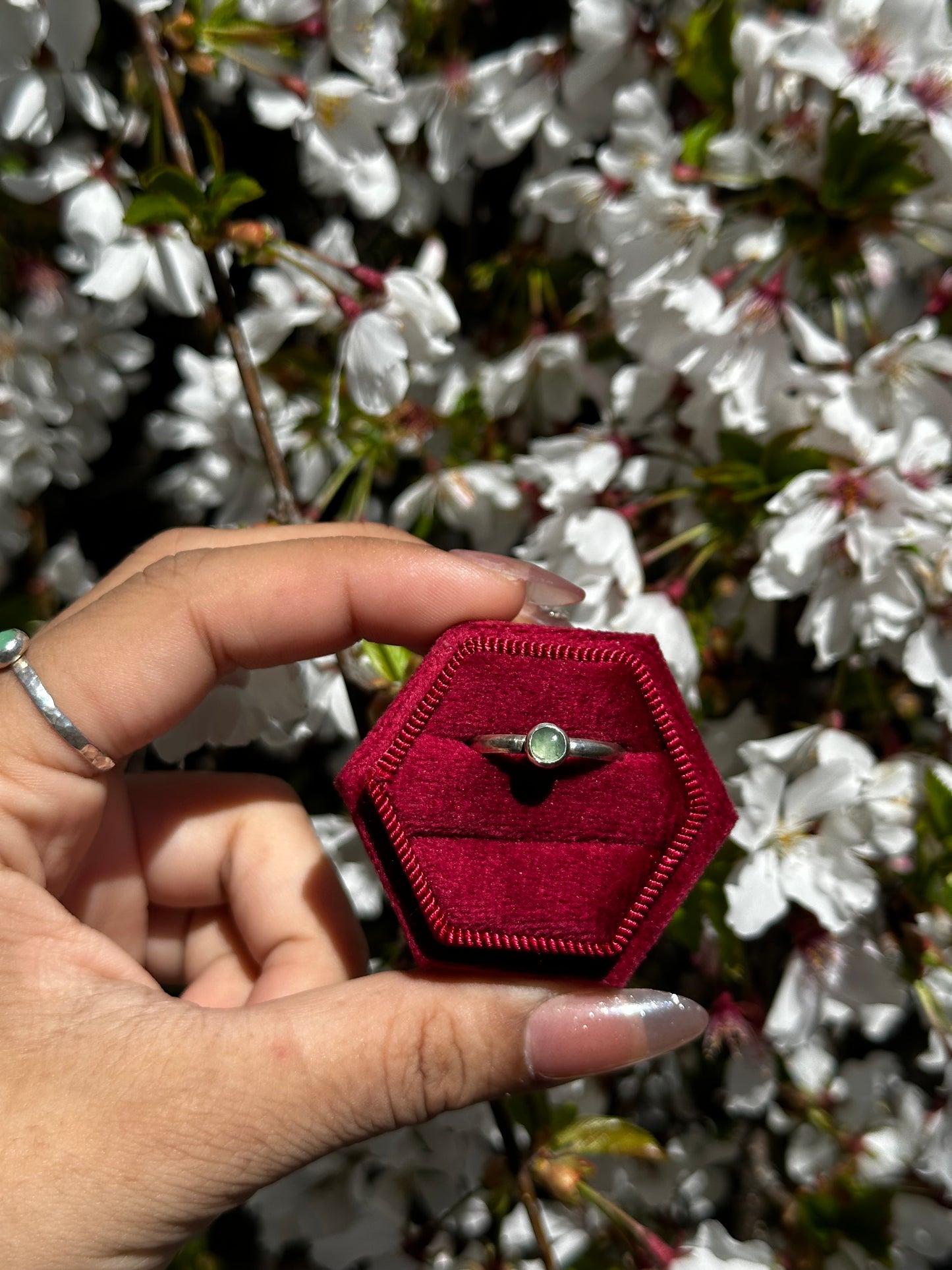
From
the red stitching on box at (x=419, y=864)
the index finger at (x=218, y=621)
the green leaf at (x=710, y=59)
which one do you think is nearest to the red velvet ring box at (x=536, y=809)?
the red stitching on box at (x=419, y=864)

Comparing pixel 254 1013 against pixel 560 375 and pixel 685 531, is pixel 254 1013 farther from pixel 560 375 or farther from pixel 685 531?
pixel 560 375

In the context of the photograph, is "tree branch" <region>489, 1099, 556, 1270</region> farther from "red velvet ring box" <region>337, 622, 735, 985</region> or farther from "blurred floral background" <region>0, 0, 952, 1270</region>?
"red velvet ring box" <region>337, 622, 735, 985</region>

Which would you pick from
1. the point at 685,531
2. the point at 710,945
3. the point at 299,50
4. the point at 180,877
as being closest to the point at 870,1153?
the point at 710,945

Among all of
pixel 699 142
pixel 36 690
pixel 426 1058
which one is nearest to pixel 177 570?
pixel 36 690

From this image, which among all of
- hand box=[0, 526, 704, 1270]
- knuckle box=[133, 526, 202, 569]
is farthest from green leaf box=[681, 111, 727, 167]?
knuckle box=[133, 526, 202, 569]

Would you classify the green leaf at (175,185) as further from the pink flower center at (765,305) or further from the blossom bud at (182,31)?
the pink flower center at (765,305)

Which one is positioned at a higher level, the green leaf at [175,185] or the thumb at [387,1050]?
the green leaf at [175,185]

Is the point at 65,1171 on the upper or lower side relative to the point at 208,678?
lower
